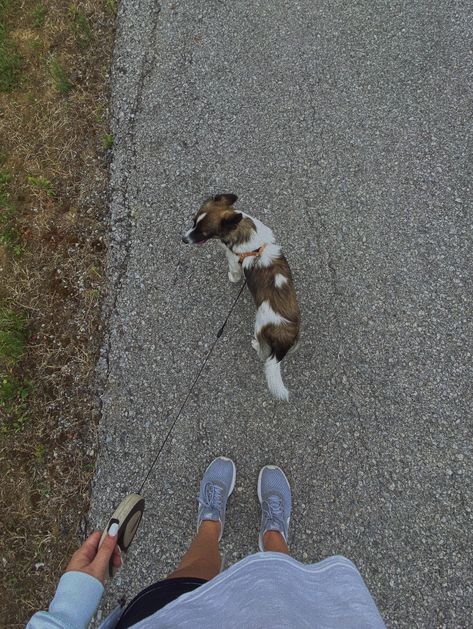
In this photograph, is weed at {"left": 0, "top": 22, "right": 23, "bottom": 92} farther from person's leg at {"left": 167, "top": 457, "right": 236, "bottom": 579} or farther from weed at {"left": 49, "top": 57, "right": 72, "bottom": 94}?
person's leg at {"left": 167, "top": 457, "right": 236, "bottom": 579}

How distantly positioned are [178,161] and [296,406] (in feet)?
7.27

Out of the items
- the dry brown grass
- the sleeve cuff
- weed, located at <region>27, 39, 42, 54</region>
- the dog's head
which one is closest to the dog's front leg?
the dog's head

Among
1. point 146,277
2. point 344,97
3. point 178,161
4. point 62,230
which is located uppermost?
point 344,97

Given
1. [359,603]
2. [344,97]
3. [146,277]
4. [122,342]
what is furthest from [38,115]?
[359,603]

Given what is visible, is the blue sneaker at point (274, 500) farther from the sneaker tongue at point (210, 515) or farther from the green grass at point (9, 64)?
the green grass at point (9, 64)

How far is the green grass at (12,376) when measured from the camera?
3.20 metres

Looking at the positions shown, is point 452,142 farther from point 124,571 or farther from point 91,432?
point 124,571

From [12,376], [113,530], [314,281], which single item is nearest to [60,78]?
[12,376]

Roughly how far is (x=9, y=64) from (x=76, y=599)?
4.50 m

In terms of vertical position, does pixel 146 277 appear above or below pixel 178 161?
below

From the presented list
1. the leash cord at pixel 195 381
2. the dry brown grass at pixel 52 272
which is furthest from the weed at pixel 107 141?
the leash cord at pixel 195 381

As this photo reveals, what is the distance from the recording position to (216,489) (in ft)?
9.14

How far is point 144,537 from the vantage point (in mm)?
2822

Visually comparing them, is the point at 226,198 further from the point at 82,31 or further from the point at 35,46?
the point at 35,46
